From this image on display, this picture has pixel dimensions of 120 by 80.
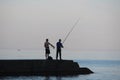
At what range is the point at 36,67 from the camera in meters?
45.0

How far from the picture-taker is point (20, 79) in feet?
133

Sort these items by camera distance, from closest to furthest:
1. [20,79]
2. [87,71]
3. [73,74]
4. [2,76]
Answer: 1. [20,79]
2. [2,76]
3. [73,74]
4. [87,71]

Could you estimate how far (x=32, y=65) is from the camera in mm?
44625

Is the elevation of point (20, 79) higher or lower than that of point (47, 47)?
lower

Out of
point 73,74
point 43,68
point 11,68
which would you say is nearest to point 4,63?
point 11,68

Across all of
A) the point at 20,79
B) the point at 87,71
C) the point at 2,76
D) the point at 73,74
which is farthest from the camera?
the point at 87,71

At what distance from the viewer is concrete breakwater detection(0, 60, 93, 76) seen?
44094mm

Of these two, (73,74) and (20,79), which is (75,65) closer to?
(73,74)

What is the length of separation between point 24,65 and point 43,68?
1.81 metres

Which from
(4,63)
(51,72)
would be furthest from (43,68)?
(4,63)

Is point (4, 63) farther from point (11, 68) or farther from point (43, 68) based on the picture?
point (43, 68)

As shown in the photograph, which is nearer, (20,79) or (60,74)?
(20,79)

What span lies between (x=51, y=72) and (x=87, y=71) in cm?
542

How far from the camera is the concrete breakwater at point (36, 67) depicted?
145 ft
